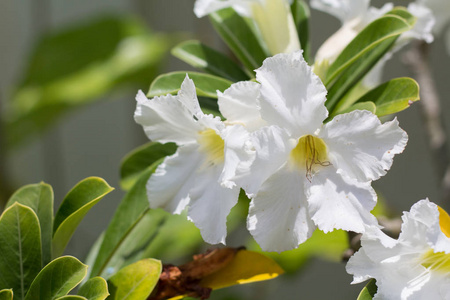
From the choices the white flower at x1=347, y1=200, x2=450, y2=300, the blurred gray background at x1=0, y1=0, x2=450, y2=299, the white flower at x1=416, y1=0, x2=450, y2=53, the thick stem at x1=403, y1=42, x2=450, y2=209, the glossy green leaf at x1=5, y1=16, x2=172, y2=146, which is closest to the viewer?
the white flower at x1=347, y1=200, x2=450, y2=300

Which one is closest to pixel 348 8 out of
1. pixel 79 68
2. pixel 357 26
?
pixel 357 26

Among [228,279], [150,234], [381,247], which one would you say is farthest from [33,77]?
[381,247]

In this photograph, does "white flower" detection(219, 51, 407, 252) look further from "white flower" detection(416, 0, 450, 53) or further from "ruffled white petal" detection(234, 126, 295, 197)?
"white flower" detection(416, 0, 450, 53)

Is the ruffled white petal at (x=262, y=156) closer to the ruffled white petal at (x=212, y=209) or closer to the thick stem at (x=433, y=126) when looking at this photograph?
the ruffled white petal at (x=212, y=209)

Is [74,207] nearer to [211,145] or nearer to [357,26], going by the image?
[211,145]

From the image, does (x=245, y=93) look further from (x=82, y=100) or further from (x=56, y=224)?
(x=82, y=100)

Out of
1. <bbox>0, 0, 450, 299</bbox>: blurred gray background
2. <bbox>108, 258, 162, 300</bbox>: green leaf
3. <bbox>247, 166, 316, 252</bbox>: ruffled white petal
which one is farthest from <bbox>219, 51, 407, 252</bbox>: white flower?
<bbox>0, 0, 450, 299</bbox>: blurred gray background

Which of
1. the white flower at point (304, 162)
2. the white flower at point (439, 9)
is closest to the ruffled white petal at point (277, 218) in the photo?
the white flower at point (304, 162)
